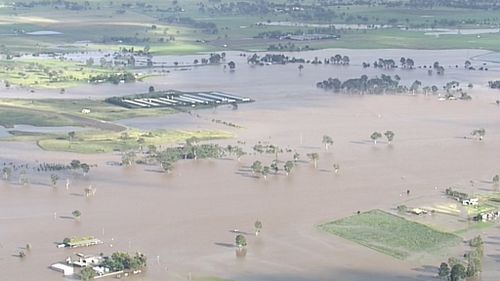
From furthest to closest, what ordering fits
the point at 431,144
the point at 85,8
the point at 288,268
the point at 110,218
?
the point at 85,8 < the point at 431,144 < the point at 110,218 < the point at 288,268

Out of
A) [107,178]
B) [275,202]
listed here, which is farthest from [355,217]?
[107,178]

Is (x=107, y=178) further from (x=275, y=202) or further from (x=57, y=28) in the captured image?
(x=57, y=28)

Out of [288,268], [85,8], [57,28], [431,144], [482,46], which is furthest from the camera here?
[85,8]

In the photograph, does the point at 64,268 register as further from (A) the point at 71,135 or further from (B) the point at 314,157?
(A) the point at 71,135

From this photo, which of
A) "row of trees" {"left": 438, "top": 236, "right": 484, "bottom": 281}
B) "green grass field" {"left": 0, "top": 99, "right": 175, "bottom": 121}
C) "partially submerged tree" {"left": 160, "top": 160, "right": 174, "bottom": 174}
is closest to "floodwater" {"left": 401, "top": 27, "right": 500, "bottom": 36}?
"green grass field" {"left": 0, "top": 99, "right": 175, "bottom": 121}

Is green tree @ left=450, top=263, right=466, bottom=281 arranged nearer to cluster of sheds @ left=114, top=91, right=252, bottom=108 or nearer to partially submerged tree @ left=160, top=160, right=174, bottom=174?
partially submerged tree @ left=160, top=160, right=174, bottom=174

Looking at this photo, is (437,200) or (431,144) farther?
(431,144)
